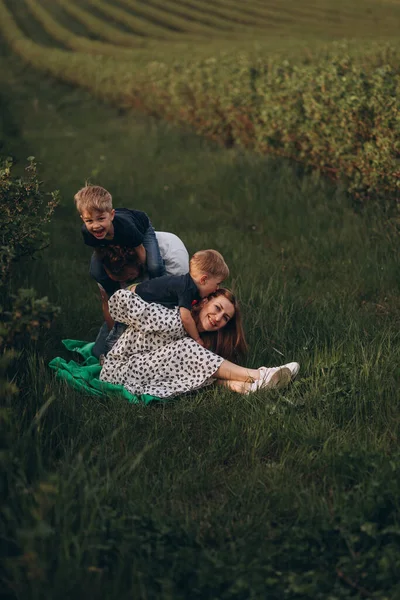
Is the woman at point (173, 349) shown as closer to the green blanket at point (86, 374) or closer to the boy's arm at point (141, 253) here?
the green blanket at point (86, 374)

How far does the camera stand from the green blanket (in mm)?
4859

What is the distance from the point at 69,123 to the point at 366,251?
1010 centimetres

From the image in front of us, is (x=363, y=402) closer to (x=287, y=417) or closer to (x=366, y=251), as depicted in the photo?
(x=287, y=417)

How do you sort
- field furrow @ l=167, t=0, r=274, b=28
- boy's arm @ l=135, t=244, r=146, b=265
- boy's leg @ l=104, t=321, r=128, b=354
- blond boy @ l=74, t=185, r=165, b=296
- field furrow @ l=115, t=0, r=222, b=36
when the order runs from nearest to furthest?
blond boy @ l=74, t=185, r=165, b=296, boy's leg @ l=104, t=321, r=128, b=354, boy's arm @ l=135, t=244, r=146, b=265, field furrow @ l=115, t=0, r=222, b=36, field furrow @ l=167, t=0, r=274, b=28

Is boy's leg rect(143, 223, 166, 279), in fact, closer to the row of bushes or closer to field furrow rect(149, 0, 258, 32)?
the row of bushes

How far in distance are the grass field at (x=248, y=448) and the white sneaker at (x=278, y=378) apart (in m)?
0.07

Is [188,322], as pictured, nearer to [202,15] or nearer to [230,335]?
[230,335]

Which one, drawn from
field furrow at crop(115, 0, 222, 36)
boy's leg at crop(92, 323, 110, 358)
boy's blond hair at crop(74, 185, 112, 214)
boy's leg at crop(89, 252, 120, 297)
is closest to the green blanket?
boy's leg at crop(92, 323, 110, 358)

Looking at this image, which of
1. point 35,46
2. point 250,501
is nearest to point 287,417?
point 250,501

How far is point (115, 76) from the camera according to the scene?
1788 centimetres

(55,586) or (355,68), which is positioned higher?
(355,68)

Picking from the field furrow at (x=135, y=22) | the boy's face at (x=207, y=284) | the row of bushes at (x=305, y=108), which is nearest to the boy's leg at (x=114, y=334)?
the boy's face at (x=207, y=284)

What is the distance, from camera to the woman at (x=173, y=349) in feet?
16.0

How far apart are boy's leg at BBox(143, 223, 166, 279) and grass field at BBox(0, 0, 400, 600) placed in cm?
70
